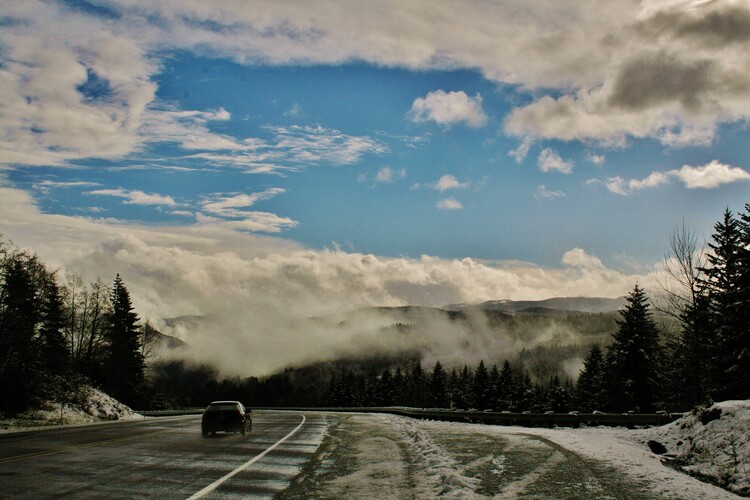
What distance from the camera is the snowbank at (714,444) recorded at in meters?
10.1

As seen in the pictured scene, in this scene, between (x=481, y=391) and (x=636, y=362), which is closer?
(x=636, y=362)

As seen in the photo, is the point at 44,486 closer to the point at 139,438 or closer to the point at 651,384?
the point at 139,438

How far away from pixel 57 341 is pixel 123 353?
1036cm

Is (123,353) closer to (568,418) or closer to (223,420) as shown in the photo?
(223,420)

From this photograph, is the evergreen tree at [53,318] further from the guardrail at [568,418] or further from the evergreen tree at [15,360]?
the guardrail at [568,418]

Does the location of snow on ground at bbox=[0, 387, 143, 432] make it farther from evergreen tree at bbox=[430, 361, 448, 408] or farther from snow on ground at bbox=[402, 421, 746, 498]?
evergreen tree at bbox=[430, 361, 448, 408]

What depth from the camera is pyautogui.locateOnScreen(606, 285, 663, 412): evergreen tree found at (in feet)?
141

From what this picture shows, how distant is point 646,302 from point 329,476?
41.4m

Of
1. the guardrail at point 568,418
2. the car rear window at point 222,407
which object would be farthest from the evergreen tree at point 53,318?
the guardrail at point 568,418

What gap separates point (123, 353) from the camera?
68.7 m

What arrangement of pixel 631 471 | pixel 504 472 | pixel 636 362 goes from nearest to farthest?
pixel 631 471 → pixel 504 472 → pixel 636 362

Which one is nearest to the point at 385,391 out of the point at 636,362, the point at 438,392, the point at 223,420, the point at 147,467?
the point at 438,392

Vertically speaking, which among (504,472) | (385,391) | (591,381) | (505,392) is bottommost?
(385,391)

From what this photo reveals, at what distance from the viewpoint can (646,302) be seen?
4553cm
